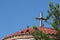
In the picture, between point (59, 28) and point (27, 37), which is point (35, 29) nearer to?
point (59, 28)

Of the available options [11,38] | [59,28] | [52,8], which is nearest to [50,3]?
[52,8]

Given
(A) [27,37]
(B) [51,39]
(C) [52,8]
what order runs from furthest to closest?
(A) [27,37] → (C) [52,8] → (B) [51,39]

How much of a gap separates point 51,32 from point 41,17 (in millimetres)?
2774

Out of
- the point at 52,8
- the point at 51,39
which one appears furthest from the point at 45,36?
the point at 52,8

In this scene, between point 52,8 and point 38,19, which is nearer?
point 52,8

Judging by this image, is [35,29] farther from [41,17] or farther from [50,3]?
[41,17]

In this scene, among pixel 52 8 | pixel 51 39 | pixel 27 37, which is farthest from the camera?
pixel 27 37

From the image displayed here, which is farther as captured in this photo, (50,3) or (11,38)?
(11,38)

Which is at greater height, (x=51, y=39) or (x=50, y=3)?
(x=50, y=3)

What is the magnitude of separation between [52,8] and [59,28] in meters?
2.65

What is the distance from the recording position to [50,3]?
129 ft

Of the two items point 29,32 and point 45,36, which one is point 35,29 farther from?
point 29,32

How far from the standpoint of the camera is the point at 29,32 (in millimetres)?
41500

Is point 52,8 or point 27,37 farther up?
point 52,8
